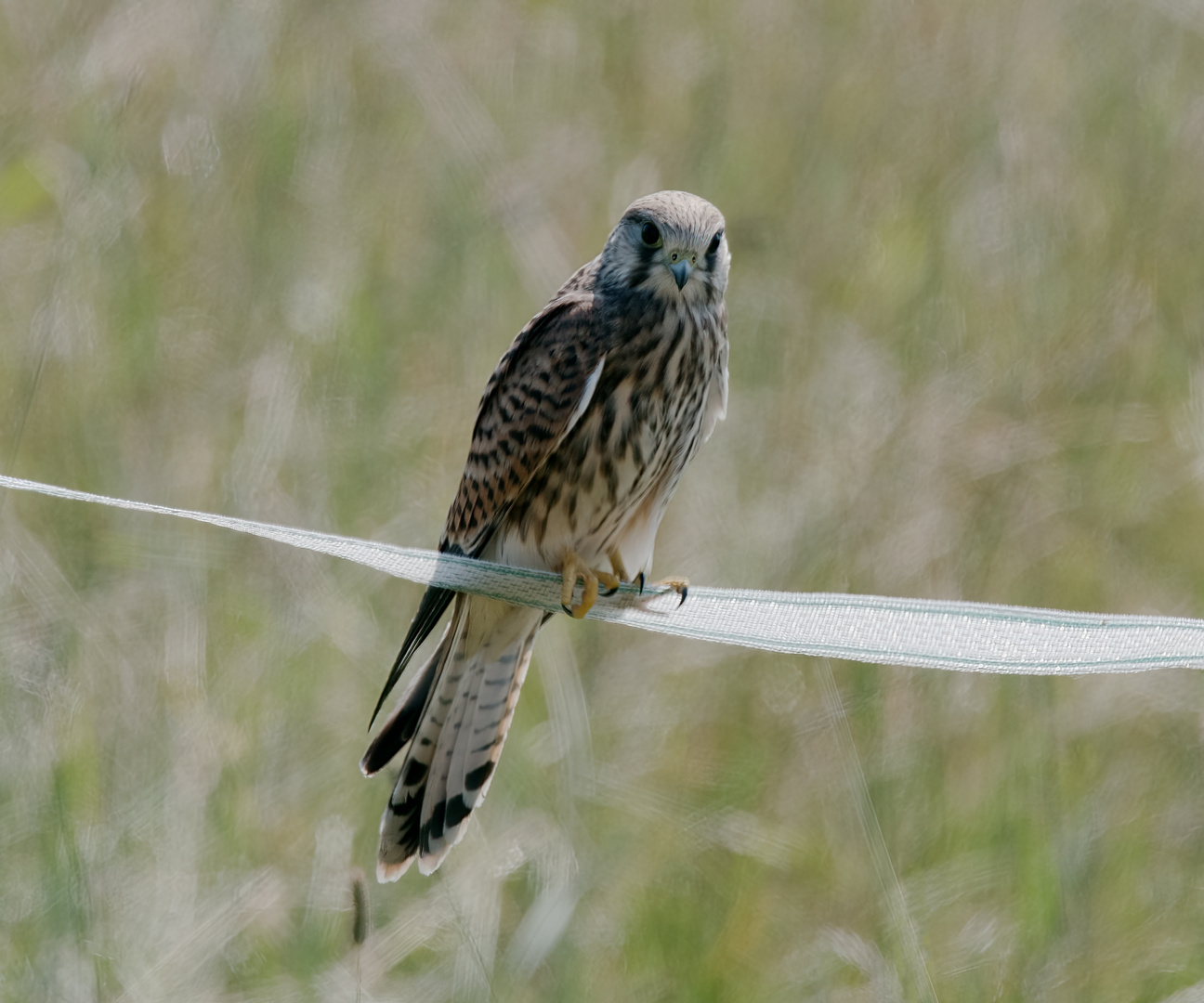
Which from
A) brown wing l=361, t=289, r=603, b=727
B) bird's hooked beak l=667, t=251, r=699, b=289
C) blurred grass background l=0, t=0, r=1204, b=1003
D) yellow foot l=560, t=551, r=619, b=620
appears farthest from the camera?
bird's hooked beak l=667, t=251, r=699, b=289

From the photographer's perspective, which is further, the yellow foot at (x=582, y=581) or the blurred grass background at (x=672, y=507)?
the blurred grass background at (x=672, y=507)

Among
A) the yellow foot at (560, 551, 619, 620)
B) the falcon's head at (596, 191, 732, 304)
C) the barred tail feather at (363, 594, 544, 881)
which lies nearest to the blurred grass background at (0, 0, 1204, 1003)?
the barred tail feather at (363, 594, 544, 881)

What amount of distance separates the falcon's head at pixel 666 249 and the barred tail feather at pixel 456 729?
776mm

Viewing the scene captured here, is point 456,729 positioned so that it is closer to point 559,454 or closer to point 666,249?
point 559,454

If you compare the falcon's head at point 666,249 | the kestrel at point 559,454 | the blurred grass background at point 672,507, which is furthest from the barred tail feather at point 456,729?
the falcon's head at point 666,249

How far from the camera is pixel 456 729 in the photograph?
365 cm

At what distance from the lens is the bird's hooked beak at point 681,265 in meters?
3.57

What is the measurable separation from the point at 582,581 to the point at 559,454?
318 millimetres

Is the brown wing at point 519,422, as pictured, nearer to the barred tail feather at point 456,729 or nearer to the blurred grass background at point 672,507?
the barred tail feather at point 456,729

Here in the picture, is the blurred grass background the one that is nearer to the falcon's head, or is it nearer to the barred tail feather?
the barred tail feather

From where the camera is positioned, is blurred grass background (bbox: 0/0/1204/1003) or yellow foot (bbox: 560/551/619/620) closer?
yellow foot (bbox: 560/551/619/620)

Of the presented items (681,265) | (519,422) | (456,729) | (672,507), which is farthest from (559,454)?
(672,507)

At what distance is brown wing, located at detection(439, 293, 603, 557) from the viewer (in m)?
3.47

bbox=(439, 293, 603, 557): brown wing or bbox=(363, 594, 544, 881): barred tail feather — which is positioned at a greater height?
bbox=(439, 293, 603, 557): brown wing
